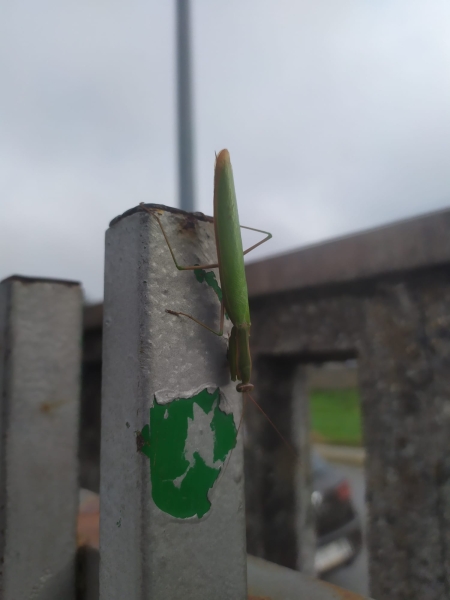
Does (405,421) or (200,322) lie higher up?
(200,322)

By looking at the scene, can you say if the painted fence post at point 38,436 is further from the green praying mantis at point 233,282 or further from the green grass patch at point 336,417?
the green grass patch at point 336,417

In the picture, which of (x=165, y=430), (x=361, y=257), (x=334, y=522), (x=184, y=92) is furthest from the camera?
(x=334, y=522)

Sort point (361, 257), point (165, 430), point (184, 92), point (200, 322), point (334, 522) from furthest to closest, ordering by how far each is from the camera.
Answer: point (334, 522)
point (184, 92)
point (361, 257)
point (200, 322)
point (165, 430)

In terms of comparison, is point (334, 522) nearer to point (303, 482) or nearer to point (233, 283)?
point (303, 482)

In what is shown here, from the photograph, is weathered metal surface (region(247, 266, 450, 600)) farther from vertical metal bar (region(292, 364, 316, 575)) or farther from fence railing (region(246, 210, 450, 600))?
vertical metal bar (region(292, 364, 316, 575))

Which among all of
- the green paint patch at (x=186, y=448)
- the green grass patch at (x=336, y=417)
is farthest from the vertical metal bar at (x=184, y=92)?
the green grass patch at (x=336, y=417)

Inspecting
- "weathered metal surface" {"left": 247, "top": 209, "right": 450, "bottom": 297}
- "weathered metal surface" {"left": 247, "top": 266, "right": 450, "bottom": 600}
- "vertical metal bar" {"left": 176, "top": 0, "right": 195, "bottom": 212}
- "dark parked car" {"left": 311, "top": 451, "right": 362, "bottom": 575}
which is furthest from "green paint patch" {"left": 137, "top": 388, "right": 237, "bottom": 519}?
"dark parked car" {"left": 311, "top": 451, "right": 362, "bottom": 575}

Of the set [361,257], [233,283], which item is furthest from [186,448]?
[361,257]
